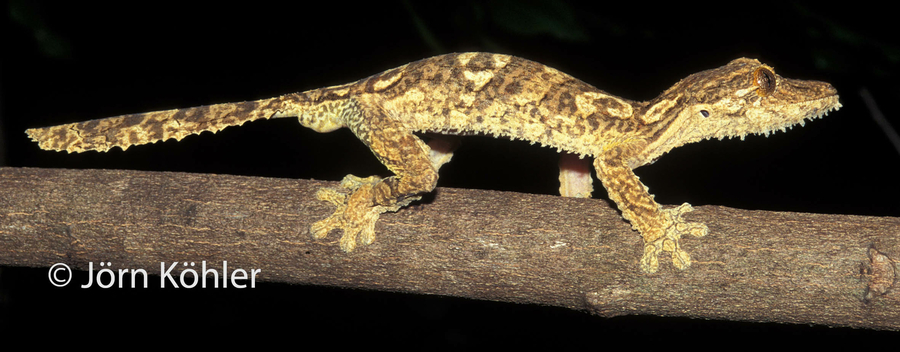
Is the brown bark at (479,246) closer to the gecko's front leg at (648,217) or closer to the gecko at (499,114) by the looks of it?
the gecko's front leg at (648,217)

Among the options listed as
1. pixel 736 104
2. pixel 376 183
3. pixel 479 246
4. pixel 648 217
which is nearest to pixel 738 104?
pixel 736 104

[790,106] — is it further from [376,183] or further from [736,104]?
[376,183]

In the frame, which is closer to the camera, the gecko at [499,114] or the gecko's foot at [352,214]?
the gecko's foot at [352,214]

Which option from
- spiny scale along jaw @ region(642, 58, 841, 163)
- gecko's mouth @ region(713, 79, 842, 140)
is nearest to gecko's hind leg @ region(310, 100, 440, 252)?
spiny scale along jaw @ region(642, 58, 841, 163)

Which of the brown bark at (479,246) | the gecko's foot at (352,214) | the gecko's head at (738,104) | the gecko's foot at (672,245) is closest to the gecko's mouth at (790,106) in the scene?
the gecko's head at (738,104)

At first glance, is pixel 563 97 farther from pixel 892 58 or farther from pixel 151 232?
pixel 892 58

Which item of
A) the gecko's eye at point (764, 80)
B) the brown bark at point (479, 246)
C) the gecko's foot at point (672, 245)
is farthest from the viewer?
the gecko's eye at point (764, 80)

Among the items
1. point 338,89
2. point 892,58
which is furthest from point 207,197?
point 892,58
